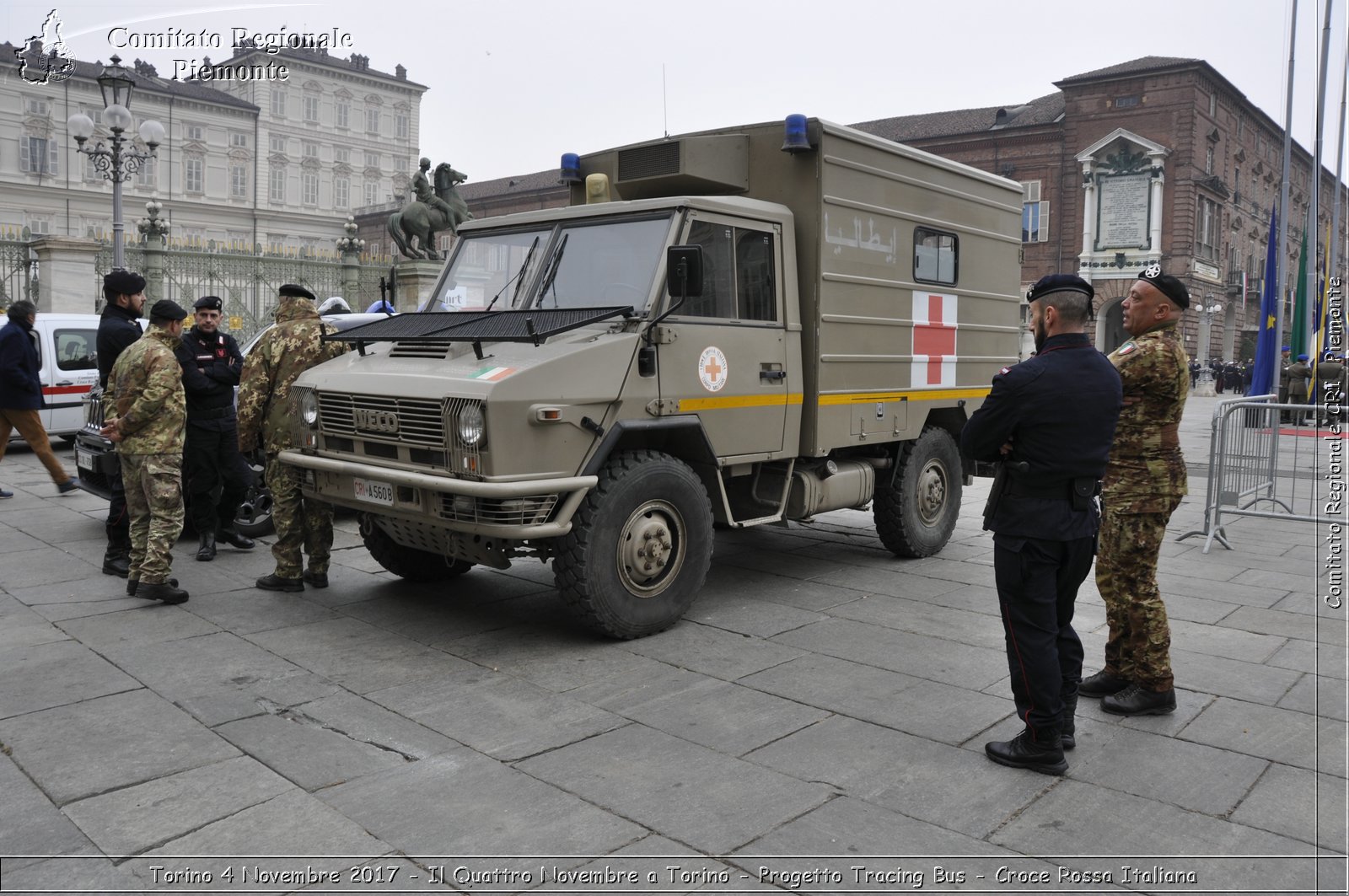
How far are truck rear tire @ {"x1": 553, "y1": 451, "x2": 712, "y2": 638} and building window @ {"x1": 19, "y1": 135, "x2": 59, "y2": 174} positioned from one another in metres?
62.5

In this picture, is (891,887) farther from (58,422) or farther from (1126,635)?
(58,422)

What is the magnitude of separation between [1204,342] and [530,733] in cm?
5344

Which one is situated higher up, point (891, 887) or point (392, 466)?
point (392, 466)

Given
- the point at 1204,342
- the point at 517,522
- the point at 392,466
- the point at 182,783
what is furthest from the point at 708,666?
the point at 1204,342

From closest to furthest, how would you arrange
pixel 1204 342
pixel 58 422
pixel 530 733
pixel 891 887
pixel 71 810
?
pixel 891 887 < pixel 71 810 < pixel 530 733 < pixel 58 422 < pixel 1204 342

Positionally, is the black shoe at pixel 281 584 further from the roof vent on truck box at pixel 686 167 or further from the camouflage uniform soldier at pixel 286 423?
the roof vent on truck box at pixel 686 167

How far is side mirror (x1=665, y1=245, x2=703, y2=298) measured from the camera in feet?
18.3

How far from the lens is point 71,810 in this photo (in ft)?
11.8

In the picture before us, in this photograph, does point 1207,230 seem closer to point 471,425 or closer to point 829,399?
point 829,399

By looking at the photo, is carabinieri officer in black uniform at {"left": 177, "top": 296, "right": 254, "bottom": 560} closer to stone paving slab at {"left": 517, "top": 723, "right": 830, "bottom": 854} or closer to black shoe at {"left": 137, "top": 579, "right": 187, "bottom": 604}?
black shoe at {"left": 137, "top": 579, "right": 187, "bottom": 604}

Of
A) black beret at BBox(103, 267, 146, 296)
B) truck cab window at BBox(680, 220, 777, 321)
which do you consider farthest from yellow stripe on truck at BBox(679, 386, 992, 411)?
black beret at BBox(103, 267, 146, 296)

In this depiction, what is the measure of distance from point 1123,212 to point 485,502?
48.8 metres

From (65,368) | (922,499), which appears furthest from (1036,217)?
(922,499)

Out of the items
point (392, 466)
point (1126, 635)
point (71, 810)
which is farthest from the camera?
point (392, 466)
